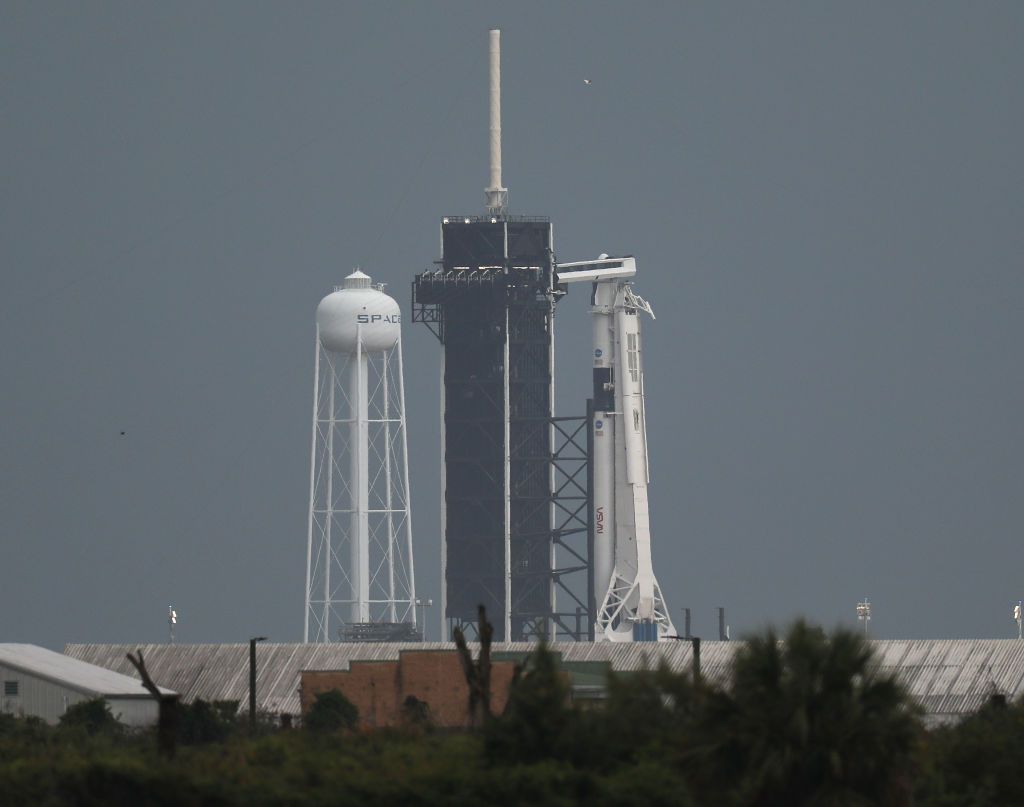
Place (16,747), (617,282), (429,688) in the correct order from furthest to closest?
(617,282) → (429,688) → (16,747)

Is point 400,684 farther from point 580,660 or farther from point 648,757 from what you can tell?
point 648,757

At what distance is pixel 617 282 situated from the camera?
144 metres

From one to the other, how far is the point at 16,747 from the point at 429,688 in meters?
31.9

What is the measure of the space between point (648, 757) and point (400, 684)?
4137 centimetres

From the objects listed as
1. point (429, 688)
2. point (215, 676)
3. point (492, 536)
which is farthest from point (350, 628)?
point (429, 688)

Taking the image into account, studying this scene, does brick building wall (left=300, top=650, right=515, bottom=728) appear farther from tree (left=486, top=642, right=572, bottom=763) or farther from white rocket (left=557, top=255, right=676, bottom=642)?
white rocket (left=557, top=255, right=676, bottom=642)

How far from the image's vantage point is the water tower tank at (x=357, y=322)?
148125 mm

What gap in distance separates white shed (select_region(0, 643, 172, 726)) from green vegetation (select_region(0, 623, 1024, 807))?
28476mm

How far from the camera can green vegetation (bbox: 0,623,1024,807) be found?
40812 mm

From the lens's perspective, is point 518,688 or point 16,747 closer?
point 518,688

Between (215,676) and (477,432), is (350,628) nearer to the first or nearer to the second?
(477,432)

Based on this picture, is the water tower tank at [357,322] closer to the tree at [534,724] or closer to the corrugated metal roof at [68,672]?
the corrugated metal roof at [68,672]

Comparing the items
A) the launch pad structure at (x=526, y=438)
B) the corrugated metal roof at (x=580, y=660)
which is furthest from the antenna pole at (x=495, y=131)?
the corrugated metal roof at (x=580, y=660)

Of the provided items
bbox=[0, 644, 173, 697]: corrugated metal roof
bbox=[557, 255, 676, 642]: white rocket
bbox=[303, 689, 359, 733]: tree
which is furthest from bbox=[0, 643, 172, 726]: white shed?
bbox=[557, 255, 676, 642]: white rocket
